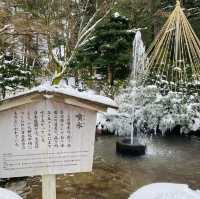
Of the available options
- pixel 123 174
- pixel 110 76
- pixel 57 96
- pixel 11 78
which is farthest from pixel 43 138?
pixel 110 76

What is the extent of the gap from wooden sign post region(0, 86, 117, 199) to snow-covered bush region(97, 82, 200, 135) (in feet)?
20.8

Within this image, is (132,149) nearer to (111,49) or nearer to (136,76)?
(136,76)

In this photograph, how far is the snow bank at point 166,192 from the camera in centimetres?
323

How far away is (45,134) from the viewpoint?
3.64 metres

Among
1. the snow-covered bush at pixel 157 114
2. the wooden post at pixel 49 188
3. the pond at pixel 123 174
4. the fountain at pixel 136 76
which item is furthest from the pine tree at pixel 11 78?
the wooden post at pixel 49 188

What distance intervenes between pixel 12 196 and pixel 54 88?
1142 mm

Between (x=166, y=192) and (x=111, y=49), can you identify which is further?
(x=111, y=49)

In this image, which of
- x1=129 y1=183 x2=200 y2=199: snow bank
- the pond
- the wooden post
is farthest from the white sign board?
the pond

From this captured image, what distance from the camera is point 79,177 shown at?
6781mm

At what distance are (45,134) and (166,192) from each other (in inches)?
53.0

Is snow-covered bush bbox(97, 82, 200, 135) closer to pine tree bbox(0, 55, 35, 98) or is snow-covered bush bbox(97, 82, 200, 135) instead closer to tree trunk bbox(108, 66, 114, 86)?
pine tree bbox(0, 55, 35, 98)

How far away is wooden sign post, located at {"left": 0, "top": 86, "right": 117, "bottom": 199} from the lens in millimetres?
3617

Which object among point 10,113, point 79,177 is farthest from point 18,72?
point 10,113

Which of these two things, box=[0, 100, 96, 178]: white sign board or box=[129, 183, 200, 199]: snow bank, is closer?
box=[129, 183, 200, 199]: snow bank
